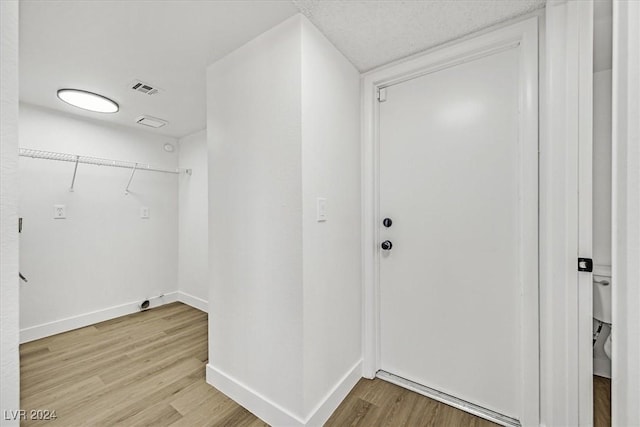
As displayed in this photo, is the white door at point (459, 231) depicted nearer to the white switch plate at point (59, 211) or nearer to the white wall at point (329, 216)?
the white wall at point (329, 216)

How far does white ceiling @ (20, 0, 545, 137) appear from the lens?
1265 mm

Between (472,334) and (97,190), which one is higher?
(97,190)

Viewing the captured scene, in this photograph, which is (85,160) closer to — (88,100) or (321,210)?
(88,100)

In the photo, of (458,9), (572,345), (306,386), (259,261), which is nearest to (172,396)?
(306,386)

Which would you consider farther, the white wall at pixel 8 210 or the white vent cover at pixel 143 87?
the white vent cover at pixel 143 87

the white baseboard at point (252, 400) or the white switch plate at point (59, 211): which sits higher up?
the white switch plate at point (59, 211)

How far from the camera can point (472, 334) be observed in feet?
4.92

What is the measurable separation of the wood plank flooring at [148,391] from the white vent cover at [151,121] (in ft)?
7.11

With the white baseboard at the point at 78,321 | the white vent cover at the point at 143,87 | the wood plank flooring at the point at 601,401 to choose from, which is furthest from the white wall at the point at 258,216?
the white baseboard at the point at 78,321

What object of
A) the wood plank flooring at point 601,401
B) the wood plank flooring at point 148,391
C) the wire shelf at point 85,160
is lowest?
the wood plank flooring at point 148,391

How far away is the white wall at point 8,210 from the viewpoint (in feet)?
1.38

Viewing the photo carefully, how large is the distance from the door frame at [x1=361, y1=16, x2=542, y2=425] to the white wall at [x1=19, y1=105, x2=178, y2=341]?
2723mm

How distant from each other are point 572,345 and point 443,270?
620 mm

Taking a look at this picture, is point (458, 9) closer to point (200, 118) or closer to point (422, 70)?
point (422, 70)
